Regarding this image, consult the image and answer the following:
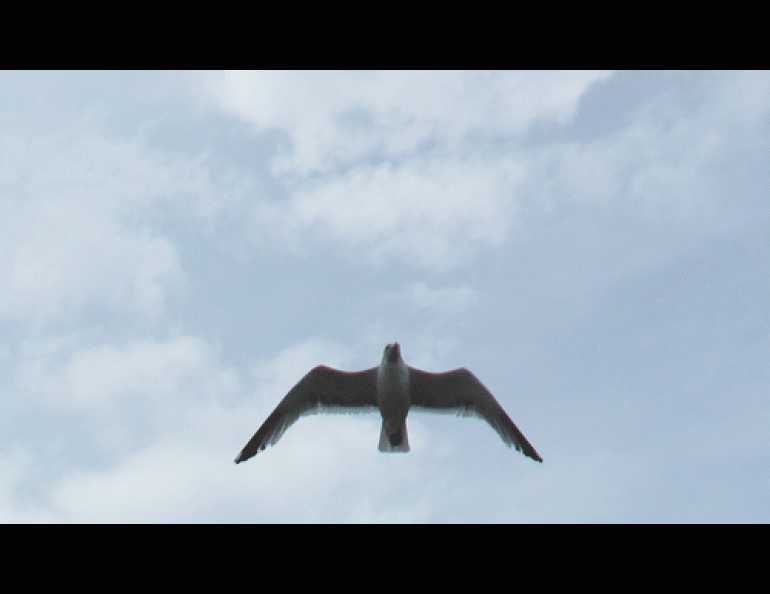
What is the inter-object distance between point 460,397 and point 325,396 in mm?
2052

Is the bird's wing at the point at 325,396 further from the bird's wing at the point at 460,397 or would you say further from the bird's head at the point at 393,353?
the bird's wing at the point at 460,397

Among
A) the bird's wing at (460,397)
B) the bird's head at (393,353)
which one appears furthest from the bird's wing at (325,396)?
the bird's wing at (460,397)

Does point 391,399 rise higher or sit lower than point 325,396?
lower

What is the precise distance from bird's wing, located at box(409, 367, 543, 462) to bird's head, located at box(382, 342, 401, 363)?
40 cm

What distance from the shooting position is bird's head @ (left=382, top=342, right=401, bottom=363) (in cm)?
747

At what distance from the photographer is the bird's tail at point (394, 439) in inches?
297

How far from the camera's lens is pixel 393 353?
7473 millimetres

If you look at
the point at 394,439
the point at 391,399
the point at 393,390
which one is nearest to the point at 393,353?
the point at 393,390

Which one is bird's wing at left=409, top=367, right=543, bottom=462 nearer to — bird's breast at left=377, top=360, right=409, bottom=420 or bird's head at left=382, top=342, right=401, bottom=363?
bird's breast at left=377, top=360, right=409, bottom=420

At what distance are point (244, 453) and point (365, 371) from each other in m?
2.08

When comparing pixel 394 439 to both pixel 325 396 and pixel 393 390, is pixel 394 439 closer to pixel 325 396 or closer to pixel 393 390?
pixel 393 390
